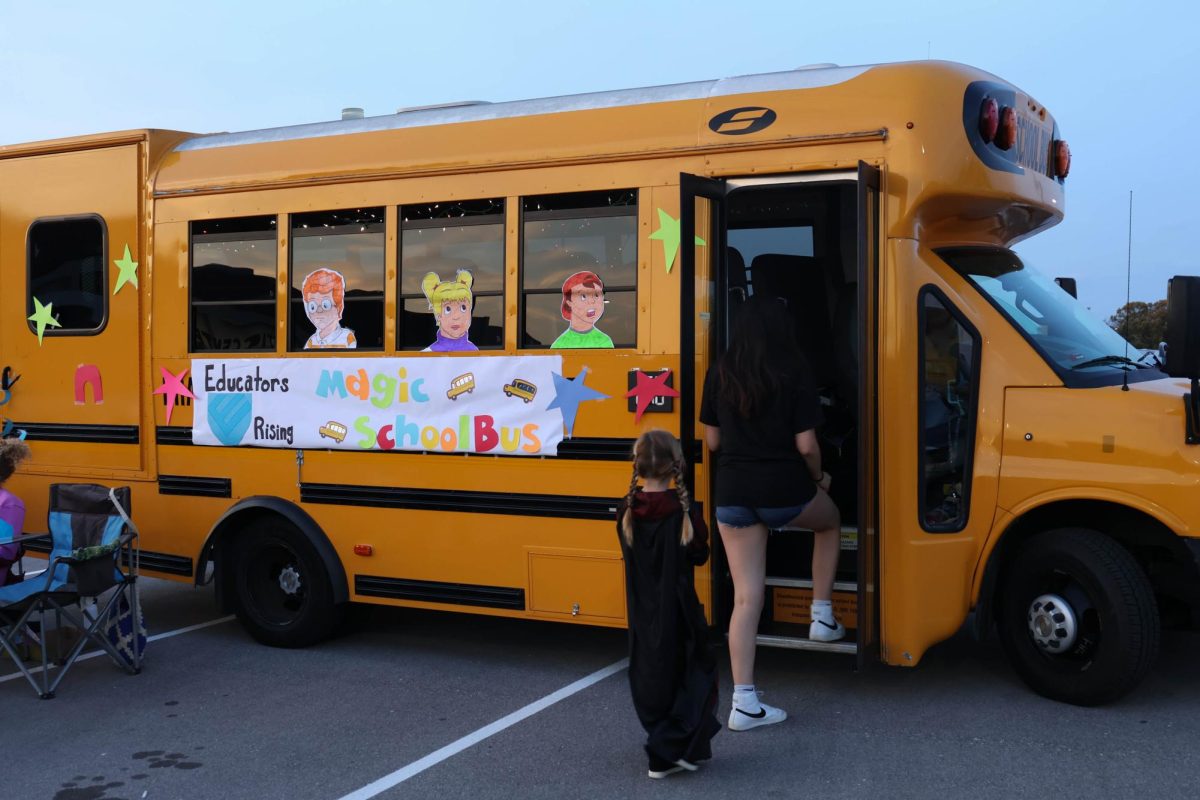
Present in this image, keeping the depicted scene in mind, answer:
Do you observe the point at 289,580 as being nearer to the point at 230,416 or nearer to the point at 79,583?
the point at 230,416

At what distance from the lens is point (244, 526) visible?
6453 millimetres

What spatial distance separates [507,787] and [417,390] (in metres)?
2.29

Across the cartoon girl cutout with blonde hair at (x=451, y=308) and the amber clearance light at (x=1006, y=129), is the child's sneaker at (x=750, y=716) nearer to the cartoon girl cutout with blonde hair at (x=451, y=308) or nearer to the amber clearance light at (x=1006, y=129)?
the cartoon girl cutout with blonde hair at (x=451, y=308)

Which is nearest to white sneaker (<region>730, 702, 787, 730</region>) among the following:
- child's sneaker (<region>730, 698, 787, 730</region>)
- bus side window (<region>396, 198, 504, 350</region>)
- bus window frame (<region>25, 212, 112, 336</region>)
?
child's sneaker (<region>730, 698, 787, 730</region>)

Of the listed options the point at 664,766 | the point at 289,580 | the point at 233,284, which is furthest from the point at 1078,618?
the point at 233,284

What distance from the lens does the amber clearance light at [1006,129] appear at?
5086 mm

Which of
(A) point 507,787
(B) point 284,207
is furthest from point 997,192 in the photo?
(B) point 284,207

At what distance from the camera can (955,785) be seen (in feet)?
13.4

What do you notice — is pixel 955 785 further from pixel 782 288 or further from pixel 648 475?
pixel 782 288

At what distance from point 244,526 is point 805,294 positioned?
353 cm

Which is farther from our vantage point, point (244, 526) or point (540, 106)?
point (244, 526)

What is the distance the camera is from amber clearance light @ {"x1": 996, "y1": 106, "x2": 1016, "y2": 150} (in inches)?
200

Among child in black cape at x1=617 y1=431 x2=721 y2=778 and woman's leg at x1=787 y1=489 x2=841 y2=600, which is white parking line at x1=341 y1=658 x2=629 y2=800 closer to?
child in black cape at x1=617 y1=431 x2=721 y2=778

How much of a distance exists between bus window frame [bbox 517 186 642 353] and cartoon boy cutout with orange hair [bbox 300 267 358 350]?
1.07m
